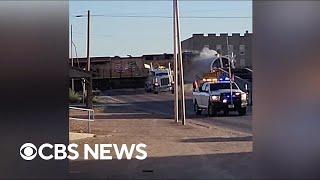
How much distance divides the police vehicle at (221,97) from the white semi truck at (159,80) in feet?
47.6

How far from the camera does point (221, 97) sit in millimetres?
23562

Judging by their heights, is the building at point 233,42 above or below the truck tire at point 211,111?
above

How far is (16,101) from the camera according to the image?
7652 mm

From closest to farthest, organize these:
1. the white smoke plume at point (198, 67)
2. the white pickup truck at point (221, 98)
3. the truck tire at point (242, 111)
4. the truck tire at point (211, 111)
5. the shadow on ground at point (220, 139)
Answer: the shadow on ground at point (220, 139), the truck tire at point (242, 111), the white pickup truck at point (221, 98), the truck tire at point (211, 111), the white smoke plume at point (198, 67)

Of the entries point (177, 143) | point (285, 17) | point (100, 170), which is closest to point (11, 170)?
point (100, 170)

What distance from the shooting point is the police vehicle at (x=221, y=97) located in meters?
23.3

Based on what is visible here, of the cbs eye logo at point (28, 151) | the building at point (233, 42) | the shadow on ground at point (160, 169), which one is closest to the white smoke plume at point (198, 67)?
the building at point (233, 42)

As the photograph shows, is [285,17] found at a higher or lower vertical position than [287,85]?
higher

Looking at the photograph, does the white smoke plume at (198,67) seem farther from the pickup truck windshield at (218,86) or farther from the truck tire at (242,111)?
the truck tire at (242,111)

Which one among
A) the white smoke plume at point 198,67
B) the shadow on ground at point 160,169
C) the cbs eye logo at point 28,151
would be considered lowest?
the shadow on ground at point 160,169

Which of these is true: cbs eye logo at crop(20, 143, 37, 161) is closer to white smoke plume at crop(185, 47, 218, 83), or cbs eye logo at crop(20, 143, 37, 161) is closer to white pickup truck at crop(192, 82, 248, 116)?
white pickup truck at crop(192, 82, 248, 116)

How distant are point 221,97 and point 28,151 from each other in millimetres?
16256

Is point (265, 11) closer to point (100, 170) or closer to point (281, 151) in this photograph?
point (281, 151)

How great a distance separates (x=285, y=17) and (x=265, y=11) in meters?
0.24
